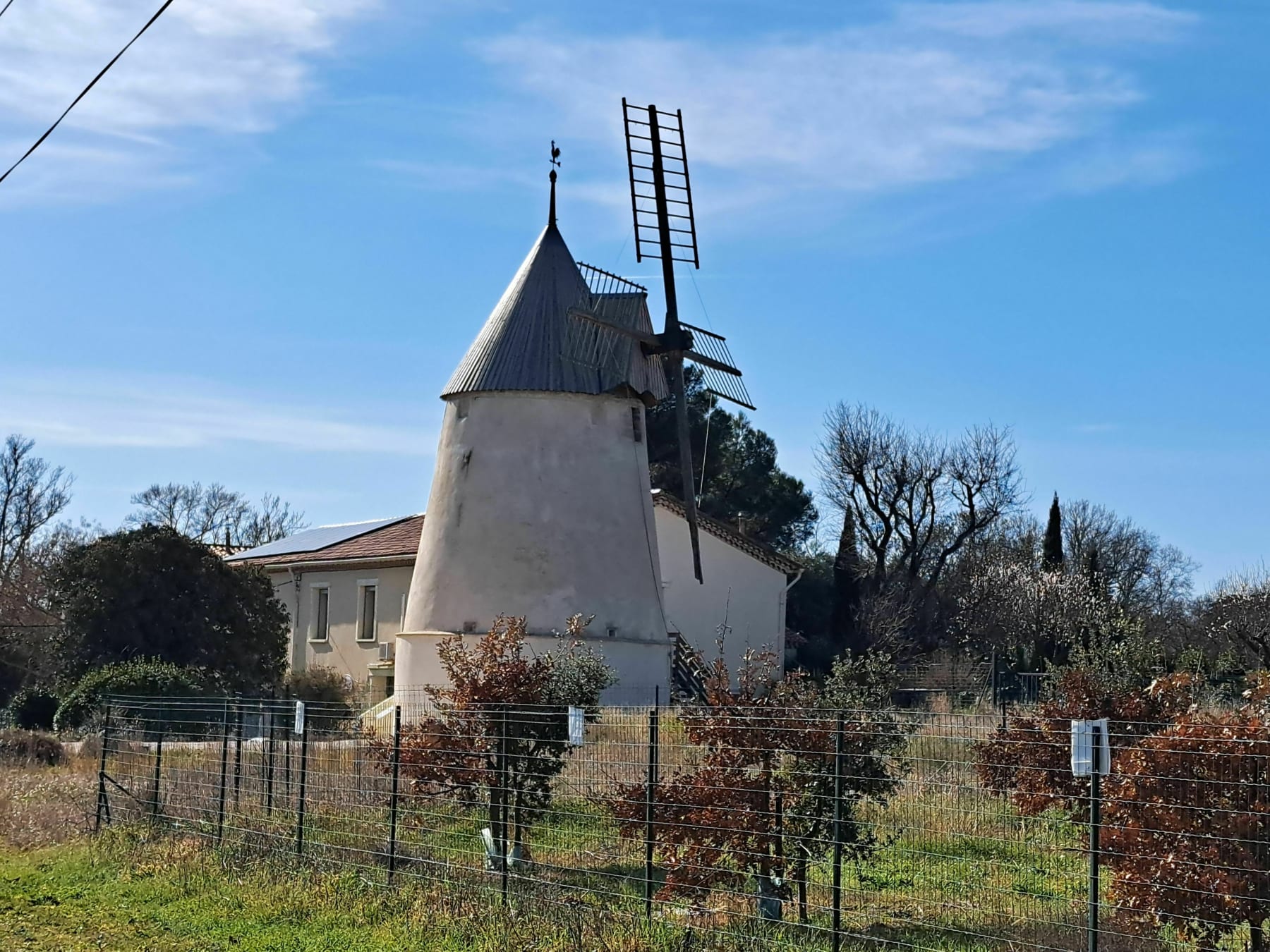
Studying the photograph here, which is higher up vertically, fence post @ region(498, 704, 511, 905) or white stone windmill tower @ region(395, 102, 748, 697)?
white stone windmill tower @ region(395, 102, 748, 697)

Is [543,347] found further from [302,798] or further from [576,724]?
[576,724]

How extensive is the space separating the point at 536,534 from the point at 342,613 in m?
16.7

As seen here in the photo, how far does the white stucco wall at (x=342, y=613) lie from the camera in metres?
40.6

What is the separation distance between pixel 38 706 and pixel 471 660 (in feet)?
69.5

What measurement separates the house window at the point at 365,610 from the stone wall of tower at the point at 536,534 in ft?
44.4

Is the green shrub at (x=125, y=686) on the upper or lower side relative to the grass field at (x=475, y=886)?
upper

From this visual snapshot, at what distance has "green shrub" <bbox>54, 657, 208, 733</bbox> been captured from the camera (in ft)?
89.4

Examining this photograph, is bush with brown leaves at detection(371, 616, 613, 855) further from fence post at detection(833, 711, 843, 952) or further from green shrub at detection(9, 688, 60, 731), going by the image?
green shrub at detection(9, 688, 60, 731)

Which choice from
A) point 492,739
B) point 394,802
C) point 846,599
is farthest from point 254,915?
point 846,599

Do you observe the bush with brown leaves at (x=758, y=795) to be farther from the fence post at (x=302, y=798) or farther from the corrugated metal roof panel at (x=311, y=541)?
the corrugated metal roof panel at (x=311, y=541)

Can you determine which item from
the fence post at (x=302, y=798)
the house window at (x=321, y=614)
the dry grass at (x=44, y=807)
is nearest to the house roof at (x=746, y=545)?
the house window at (x=321, y=614)

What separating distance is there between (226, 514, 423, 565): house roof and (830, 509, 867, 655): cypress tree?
1496 cm

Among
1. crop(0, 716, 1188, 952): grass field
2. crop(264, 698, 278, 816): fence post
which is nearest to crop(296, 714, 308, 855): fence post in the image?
crop(0, 716, 1188, 952): grass field

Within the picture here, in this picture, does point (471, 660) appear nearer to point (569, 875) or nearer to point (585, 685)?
point (585, 685)
